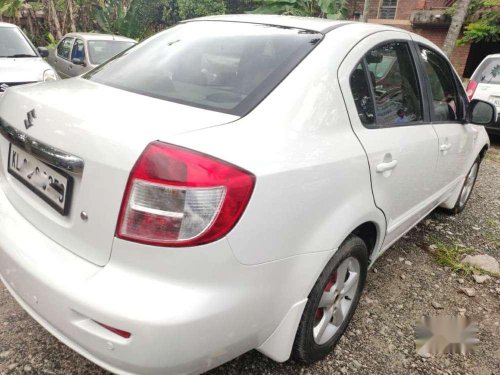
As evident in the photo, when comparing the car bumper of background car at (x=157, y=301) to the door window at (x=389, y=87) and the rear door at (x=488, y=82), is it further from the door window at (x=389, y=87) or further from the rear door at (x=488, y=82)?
the rear door at (x=488, y=82)

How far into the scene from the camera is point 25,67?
5.48 meters

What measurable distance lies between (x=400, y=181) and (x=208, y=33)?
130 centimetres

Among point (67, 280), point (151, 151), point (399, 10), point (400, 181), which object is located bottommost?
point (67, 280)

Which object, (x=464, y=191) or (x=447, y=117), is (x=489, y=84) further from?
(x=447, y=117)

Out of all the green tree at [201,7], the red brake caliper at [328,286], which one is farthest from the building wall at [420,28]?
the red brake caliper at [328,286]

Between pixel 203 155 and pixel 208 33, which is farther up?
pixel 208 33

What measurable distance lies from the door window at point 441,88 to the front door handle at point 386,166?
840 mm

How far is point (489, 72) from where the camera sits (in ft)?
23.2

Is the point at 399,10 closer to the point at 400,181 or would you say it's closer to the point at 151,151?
the point at 400,181

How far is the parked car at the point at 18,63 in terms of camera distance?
17.1ft

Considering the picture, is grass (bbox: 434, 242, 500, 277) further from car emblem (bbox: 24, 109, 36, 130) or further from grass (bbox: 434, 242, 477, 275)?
car emblem (bbox: 24, 109, 36, 130)

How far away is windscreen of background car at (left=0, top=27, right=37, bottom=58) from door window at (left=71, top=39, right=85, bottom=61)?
201cm

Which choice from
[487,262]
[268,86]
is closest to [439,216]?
[487,262]

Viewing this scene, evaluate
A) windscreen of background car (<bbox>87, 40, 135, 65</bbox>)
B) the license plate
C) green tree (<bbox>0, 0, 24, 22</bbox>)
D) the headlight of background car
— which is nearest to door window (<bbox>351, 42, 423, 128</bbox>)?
the license plate
